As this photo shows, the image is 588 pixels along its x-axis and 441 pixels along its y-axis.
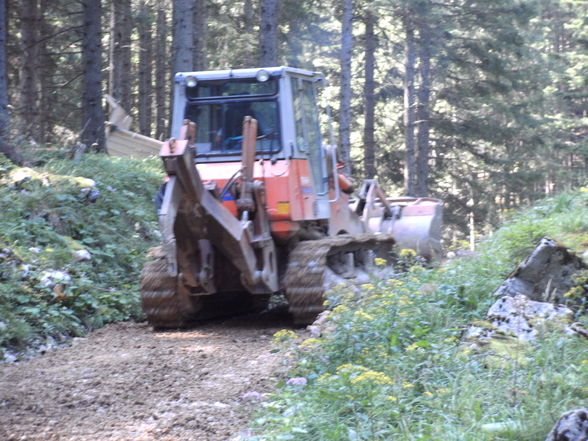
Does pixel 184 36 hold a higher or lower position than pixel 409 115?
higher

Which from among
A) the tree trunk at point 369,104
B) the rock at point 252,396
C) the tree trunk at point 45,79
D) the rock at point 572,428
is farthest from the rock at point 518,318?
the tree trunk at point 369,104

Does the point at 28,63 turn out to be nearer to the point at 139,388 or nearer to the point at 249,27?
the point at 249,27

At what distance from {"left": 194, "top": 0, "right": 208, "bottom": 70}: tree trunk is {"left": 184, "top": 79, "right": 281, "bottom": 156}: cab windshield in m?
11.8

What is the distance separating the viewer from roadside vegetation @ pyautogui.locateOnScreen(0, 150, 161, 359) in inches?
364

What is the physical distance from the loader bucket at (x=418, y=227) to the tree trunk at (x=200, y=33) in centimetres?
894

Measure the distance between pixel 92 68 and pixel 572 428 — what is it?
14980 mm

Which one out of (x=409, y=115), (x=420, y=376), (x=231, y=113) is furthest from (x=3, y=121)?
(x=409, y=115)

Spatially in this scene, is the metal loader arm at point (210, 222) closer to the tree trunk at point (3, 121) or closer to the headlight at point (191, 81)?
the headlight at point (191, 81)

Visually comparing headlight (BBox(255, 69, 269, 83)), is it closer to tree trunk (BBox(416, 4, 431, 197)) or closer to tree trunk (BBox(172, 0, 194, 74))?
tree trunk (BBox(172, 0, 194, 74))

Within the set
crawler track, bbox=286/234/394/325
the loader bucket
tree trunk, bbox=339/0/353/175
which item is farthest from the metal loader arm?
tree trunk, bbox=339/0/353/175

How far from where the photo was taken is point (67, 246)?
1110 centimetres

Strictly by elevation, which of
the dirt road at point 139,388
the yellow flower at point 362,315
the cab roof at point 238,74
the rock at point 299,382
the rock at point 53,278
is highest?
the cab roof at point 238,74

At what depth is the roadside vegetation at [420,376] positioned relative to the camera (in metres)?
4.66

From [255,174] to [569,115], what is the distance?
91.4 ft
